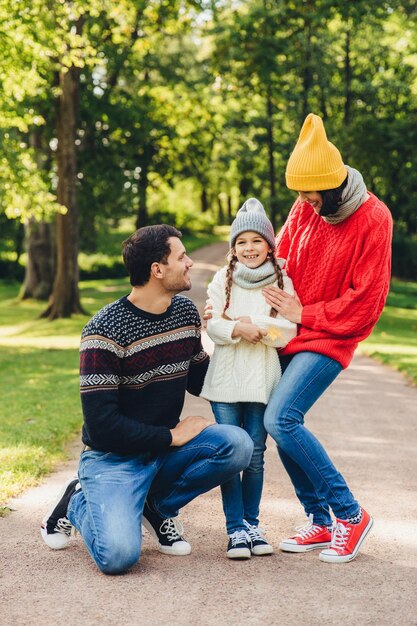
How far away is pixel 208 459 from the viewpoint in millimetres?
4496

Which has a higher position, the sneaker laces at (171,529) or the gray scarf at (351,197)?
the gray scarf at (351,197)

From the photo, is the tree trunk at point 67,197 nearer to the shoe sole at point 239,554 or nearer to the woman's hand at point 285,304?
the woman's hand at point 285,304

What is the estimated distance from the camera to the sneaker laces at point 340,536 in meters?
4.47

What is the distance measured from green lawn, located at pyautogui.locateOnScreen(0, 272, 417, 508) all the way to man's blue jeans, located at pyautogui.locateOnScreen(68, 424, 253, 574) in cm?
130

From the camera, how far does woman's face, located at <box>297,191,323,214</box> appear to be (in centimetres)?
438

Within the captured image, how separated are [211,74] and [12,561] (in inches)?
1000

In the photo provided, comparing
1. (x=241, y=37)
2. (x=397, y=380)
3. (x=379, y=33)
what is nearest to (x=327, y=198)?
(x=397, y=380)

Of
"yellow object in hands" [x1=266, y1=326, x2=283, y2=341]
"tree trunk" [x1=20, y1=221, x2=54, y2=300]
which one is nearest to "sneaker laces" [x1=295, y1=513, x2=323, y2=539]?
"yellow object in hands" [x1=266, y1=326, x2=283, y2=341]

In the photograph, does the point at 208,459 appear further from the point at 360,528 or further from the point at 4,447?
the point at 4,447

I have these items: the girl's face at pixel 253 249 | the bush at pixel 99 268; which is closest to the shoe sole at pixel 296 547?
the girl's face at pixel 253 249

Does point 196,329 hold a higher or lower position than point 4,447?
higher

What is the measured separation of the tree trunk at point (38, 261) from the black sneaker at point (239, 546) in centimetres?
2412

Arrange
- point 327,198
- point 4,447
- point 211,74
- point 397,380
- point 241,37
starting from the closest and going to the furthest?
1. point 327,198
2. point 4,447
3. point 397,380
4. point 241,37
5. point 211,74

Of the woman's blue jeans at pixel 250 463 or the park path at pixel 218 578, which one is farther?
the woman's blue jeans at pixel 250 463
